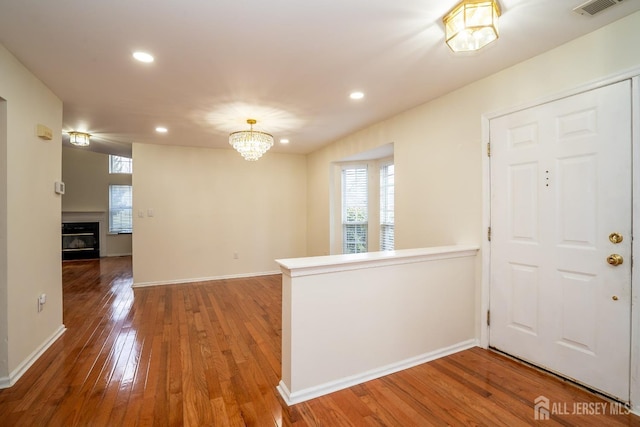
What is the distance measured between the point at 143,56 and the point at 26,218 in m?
1.61

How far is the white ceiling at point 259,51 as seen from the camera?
166 centimetres

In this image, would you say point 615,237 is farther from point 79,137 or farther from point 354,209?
point 79,137

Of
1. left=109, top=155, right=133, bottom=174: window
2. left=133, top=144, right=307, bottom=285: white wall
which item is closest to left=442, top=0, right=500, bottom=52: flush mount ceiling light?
left=133, top=144, right=307, bottom=285: white wall

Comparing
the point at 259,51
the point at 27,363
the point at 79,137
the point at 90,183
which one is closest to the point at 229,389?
the point at 27,363

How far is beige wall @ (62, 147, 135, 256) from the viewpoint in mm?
7527

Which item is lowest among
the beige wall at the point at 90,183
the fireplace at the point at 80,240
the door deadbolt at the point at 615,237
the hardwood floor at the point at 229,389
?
the hardwood floor at the point at 229,389

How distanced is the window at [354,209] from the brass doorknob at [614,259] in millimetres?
3389

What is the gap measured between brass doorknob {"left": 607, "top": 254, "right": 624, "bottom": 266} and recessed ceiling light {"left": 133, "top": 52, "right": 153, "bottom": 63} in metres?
3.45

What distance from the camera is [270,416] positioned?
1728 millimetres

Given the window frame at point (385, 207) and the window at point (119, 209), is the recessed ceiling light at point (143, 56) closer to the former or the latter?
the window frame at point (385, 207)

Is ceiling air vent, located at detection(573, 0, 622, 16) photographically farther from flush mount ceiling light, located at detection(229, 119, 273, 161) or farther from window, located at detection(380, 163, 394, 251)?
window, located at detection(380, 163, 394, 251)

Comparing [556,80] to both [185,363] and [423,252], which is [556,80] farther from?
[185,363]

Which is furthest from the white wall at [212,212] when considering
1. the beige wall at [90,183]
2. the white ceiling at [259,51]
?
the beige wall at [90,183]

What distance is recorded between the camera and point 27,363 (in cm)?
225
